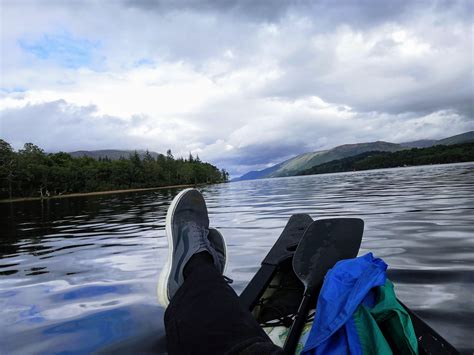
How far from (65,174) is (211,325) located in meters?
76.1

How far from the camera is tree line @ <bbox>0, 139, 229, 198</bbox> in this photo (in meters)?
59.6

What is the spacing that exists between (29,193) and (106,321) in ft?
235

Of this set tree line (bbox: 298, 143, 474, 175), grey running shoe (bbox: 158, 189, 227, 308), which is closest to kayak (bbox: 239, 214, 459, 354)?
grey running shoe (bbox: 158, 189, 227, 308)

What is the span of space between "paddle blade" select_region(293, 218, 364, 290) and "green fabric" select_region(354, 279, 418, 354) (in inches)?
26.3

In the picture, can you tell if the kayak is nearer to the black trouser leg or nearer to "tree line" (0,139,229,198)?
the black trouser leg

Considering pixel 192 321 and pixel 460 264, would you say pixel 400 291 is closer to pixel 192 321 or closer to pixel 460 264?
pixel 460 264

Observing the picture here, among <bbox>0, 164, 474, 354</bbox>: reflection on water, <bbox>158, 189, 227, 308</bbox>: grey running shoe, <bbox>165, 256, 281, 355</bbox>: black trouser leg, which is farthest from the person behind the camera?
<bbox>0, 164, 474, 354</bbox>: reflection on water

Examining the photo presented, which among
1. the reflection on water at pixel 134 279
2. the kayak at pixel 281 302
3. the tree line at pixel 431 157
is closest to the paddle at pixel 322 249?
the kayak at pixel 281 302

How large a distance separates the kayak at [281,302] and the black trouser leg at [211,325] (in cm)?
48

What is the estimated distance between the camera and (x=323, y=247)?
2824 millimetres

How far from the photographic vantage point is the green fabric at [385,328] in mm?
1483

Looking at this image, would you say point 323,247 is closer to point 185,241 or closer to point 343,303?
point 343,303

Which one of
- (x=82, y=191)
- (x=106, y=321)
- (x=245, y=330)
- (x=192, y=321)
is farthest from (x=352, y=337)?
Result: (x=82, y=191)

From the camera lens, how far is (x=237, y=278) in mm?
4047
